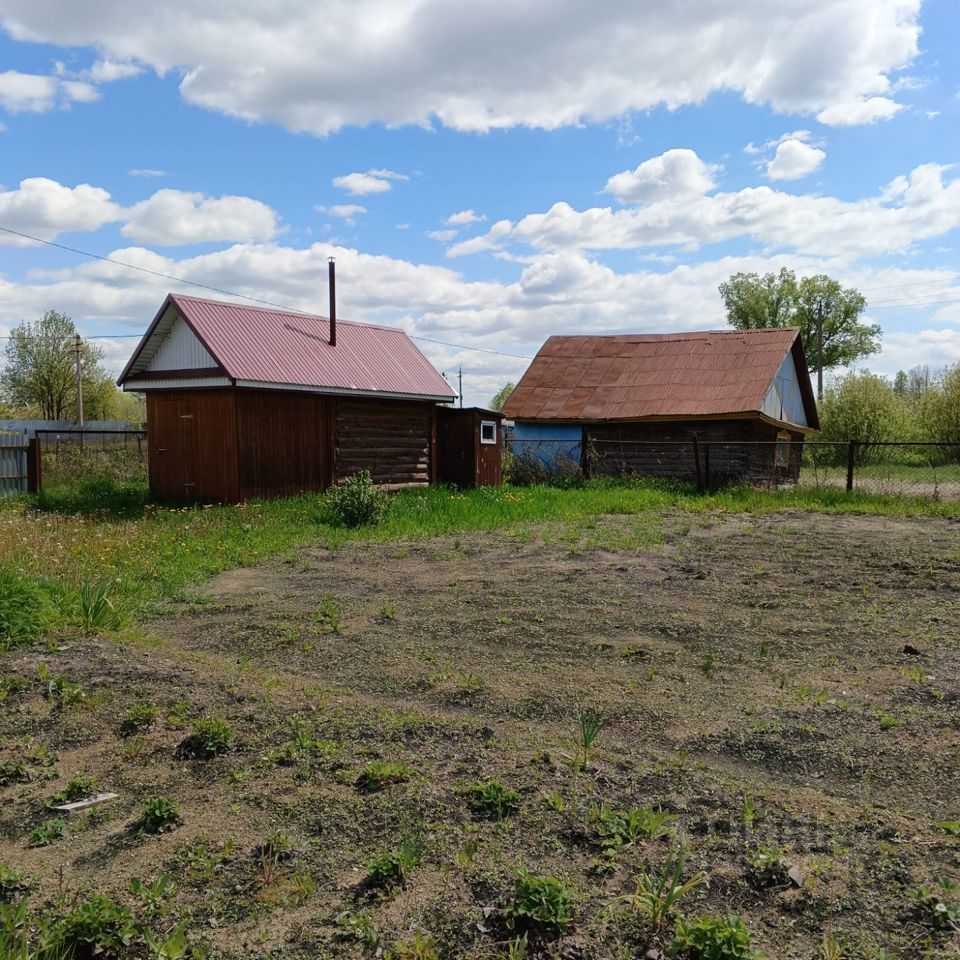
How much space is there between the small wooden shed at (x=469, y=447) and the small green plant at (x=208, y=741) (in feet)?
51.6

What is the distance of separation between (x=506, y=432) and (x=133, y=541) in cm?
1531

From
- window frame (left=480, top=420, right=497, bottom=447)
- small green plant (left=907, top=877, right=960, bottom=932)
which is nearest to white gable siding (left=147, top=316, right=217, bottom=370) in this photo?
window frame (left=480, top=420, right=497, bottom=447)

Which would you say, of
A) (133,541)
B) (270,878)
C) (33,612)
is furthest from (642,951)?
(133,541)

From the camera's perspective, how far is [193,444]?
1664 centimetres

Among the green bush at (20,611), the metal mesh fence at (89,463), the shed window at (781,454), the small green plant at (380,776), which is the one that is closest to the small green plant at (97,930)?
the small green plant at (380,776)

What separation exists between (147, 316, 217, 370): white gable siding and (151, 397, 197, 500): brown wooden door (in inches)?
27.9

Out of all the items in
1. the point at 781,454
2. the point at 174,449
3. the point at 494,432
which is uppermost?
the point at 494,432

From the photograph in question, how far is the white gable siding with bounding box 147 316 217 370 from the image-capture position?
16.3m

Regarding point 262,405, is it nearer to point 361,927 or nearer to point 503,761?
point 503,761

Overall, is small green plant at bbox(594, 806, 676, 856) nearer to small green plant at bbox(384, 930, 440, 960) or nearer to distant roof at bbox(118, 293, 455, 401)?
small green plant at bbox(384, 930, 440, 960)

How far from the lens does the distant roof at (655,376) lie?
72.1 feet

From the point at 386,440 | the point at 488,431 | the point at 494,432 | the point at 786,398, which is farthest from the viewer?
the point at 786,398

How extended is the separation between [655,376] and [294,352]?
10876mm

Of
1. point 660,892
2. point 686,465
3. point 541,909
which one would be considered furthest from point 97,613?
point 686,465
